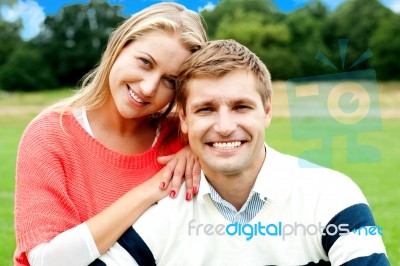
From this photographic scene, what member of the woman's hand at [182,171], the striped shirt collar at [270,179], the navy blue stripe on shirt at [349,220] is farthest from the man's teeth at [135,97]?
the navy blue stripe on shirt at [349,220]

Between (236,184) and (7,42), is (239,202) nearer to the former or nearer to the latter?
(236,184)

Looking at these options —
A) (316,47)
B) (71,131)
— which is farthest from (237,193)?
(316,47)

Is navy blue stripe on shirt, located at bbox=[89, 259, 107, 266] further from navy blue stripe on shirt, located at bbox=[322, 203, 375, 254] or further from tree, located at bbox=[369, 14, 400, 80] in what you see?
tree, located at bbox=[369, 14, 400, 80]

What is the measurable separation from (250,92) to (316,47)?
2957 centimetres

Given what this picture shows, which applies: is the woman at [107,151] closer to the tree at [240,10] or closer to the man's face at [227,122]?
the man's face at [227,122]

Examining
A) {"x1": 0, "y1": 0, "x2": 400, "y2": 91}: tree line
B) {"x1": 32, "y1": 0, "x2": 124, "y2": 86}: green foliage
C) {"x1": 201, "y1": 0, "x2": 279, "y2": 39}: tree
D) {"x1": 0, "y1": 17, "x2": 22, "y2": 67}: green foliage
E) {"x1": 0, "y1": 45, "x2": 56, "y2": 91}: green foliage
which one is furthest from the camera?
{"x1": 201, "y1": 0, "x2": 279, "y2": 39}: tree

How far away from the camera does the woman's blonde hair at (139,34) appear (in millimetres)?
2799

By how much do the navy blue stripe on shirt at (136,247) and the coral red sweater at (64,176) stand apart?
11.0 inches

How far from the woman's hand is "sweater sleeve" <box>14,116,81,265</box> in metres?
0.44

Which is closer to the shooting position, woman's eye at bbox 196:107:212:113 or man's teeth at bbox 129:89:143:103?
woman's eye at bbox 196:107:212:113

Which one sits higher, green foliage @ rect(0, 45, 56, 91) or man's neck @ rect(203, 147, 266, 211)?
green foliage @ rect(0, 45, 56, 91)

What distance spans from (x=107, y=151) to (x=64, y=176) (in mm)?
275

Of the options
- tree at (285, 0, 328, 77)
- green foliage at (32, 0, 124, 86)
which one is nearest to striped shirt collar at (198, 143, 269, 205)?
green foliage at (32, 0, 124, 86)

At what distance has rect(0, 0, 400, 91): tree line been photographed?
3055 centimetres
